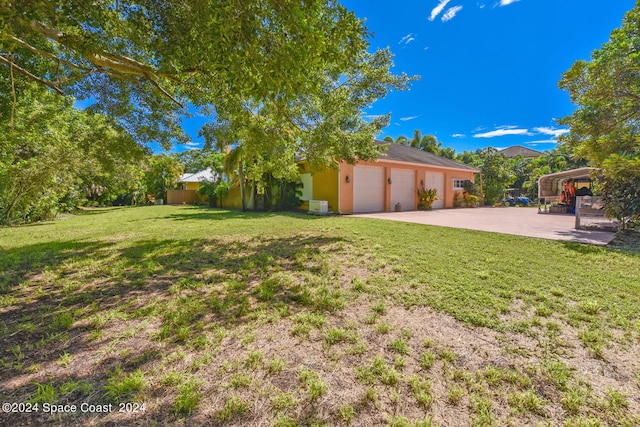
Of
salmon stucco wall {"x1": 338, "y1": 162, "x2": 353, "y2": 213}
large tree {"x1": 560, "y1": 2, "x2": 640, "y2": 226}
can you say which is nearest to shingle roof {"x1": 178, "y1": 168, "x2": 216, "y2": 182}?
salmon stucco wall {"x1": 338, "y1": 162, "x2": 353, "y2": 213}

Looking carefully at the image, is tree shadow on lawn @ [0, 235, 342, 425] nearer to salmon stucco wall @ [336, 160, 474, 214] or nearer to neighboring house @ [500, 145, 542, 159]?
salmon stucco wall @ [336, 160, 474, 214]

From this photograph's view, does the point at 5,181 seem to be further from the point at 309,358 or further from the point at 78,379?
the point at 309,358

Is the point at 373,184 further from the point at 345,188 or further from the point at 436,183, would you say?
the point at 436,183

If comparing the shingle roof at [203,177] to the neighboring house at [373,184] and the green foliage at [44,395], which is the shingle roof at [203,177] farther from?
the green foliage at [44,395]

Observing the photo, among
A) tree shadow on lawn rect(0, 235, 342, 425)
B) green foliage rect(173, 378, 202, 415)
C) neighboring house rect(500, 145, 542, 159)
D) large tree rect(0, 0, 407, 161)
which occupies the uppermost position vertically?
neighboring house rect(500, 145, 542, 159)

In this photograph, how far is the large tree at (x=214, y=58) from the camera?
9.77 feet

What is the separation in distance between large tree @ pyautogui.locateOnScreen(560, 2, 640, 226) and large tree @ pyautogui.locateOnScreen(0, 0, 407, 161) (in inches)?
200

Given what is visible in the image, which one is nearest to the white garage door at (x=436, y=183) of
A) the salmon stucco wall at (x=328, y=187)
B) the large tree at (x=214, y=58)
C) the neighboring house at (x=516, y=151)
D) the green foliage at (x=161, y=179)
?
the salmon stucco wall at (x=328, y=187)

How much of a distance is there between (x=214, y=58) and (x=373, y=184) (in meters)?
12.6

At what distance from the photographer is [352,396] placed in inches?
71.9

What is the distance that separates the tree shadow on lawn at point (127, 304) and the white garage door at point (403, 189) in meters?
10.9

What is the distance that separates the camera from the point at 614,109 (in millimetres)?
7902

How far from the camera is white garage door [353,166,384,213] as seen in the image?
574 inches

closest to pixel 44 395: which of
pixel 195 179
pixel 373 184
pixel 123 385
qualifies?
pixel 123 385
